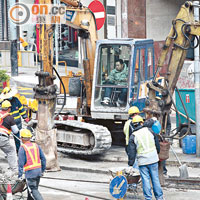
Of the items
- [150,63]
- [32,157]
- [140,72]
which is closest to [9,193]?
[32,157]

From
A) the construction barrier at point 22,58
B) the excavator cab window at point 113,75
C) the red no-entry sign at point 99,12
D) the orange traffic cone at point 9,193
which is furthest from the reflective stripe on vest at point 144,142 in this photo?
the construction barrier at point 22,58

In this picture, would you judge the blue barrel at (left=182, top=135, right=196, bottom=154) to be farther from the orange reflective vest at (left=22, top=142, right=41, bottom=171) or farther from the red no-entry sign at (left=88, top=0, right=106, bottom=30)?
the orange reflective vest at (left=22, top=142, right=41, bottom=171)

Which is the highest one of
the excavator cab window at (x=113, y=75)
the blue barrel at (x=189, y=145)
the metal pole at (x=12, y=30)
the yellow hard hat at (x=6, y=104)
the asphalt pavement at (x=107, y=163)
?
the metal pole at (x=12, y=30)

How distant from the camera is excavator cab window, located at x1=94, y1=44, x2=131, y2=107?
16.8 meters

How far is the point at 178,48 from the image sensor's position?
45.4 feet

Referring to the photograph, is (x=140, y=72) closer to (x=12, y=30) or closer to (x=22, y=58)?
(x=22, y=58)

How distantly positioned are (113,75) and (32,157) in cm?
647

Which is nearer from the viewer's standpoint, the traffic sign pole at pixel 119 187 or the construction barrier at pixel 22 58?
the traffic sign pole at pixel 119 187

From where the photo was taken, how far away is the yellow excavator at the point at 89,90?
15156 millimetres

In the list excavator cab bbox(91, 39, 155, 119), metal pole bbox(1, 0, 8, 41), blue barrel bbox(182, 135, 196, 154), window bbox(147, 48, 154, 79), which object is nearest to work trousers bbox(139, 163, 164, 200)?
excavator cab bbox(91, 39, 155, 119)

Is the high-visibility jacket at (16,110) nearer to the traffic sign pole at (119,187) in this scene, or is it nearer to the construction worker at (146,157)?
the construction worker at (146,157)

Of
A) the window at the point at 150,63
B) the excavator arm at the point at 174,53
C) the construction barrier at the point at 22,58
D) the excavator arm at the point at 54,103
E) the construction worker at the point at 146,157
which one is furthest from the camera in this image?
the construction barrier at the point at 22,58

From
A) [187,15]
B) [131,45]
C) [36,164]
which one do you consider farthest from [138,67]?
[36,164]

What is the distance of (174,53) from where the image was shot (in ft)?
45.8
